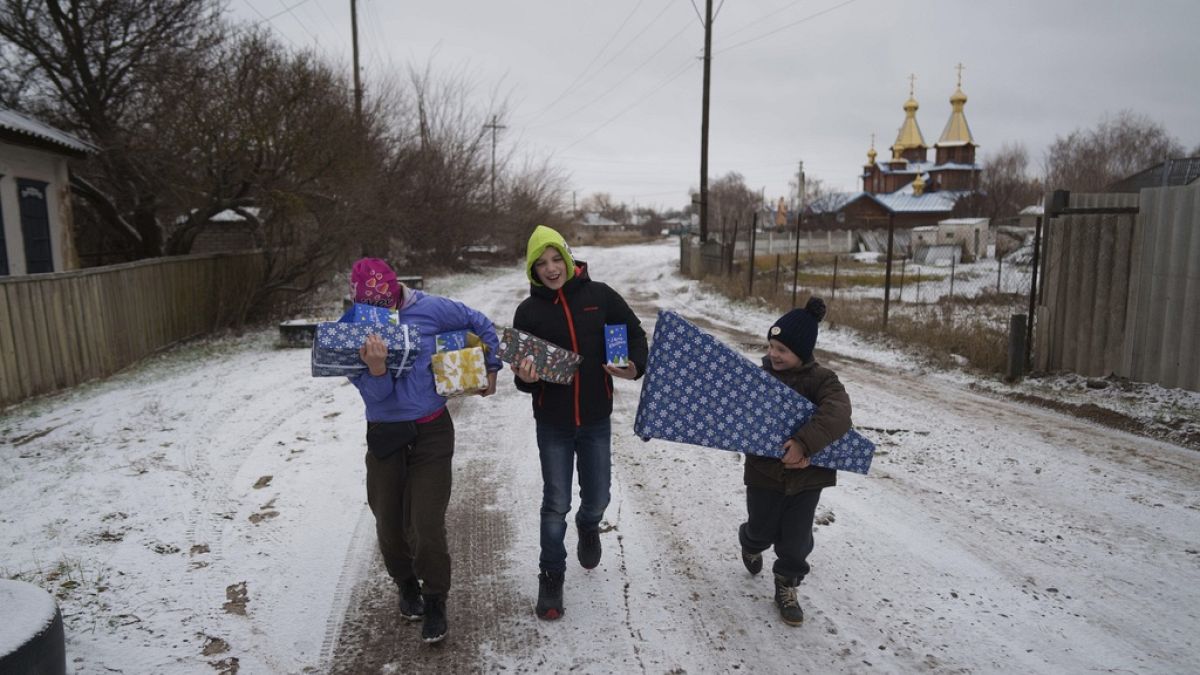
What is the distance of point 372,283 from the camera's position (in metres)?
3.16

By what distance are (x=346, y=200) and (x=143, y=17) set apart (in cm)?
538

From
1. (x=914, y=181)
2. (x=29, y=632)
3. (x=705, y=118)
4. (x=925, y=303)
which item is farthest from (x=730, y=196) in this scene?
(x=29, y=632)

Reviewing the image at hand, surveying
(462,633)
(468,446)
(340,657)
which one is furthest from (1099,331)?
(340,657)

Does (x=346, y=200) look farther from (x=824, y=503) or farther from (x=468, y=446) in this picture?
(x=824, y=503)

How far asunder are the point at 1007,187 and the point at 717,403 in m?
68.7

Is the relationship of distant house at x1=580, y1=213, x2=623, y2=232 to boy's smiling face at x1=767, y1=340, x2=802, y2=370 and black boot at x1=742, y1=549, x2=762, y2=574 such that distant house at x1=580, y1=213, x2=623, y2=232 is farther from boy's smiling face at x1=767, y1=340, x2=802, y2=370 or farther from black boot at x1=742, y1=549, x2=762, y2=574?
boy's smiling face at x1=767, y1=340, x2=802, y2=370

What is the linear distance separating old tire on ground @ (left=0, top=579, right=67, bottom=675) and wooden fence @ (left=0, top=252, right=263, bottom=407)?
6354 mm

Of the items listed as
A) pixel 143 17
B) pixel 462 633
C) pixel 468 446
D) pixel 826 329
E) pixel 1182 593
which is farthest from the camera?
pixel 143 17

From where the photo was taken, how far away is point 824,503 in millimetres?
4863

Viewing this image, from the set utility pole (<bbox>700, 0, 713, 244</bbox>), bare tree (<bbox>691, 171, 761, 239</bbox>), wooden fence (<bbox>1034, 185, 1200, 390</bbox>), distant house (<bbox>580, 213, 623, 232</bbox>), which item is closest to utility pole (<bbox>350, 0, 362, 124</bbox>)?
utility pole (<bbox>700, 0, 713, 244</bbox>)

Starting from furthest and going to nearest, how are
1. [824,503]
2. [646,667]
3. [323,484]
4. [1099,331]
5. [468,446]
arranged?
[1099,331] → [468,446] → [323,484] → [824,503] → [646,667]

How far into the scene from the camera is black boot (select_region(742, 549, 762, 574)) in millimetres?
3818

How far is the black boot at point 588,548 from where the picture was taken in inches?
150

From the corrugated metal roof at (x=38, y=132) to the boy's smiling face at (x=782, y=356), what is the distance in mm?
12152
